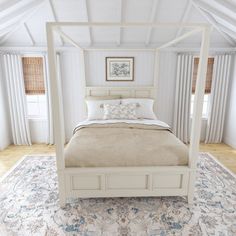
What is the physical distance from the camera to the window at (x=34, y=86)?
4.31 m

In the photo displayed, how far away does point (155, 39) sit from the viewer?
13.4 ft

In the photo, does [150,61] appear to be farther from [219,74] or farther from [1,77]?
[1,77]

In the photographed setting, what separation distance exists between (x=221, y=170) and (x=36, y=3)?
12.7 ft

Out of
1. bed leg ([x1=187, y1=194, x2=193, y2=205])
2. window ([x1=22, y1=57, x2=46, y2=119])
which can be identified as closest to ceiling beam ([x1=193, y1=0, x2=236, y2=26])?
bed leg ([x1=187, y1=194, x2=193, y2=205])

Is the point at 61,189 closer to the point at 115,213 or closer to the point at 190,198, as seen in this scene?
the point at 115,213

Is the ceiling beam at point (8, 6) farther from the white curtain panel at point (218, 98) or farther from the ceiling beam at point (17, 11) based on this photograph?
the white curtain panel at point (218, 98)

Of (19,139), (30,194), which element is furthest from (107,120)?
(19,139)

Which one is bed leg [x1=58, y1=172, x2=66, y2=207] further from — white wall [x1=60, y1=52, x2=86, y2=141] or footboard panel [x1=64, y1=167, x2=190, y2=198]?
white wall [x1=60, y1=52, x2=86, y2=141]

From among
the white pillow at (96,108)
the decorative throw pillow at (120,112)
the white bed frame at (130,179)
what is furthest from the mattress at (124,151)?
the white pillow at (96,108)

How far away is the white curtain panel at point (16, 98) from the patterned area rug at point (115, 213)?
1.64m

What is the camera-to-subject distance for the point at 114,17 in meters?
3.47

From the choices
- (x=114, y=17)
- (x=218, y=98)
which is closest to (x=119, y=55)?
(x=114, y=17)

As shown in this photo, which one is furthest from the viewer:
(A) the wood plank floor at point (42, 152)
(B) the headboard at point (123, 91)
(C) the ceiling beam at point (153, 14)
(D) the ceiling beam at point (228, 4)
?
(B) the headboard at point (123, 91)

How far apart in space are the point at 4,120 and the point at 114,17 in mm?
3059
